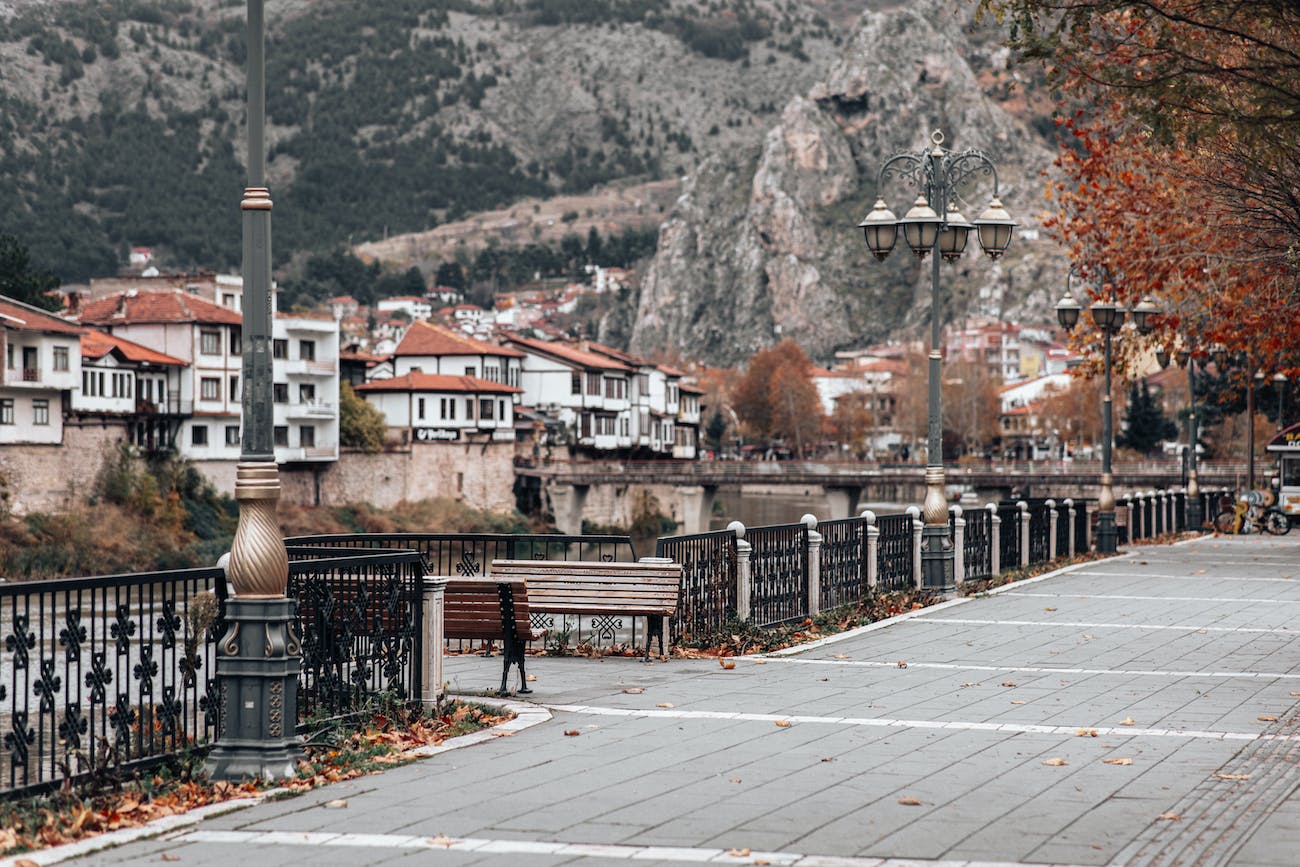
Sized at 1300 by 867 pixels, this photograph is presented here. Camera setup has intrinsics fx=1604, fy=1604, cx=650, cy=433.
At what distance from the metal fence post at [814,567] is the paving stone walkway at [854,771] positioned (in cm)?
208

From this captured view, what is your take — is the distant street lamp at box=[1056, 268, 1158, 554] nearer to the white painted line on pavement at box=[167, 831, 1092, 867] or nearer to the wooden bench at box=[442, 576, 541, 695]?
the wooden bench at box=[442, 576, 541, 695]

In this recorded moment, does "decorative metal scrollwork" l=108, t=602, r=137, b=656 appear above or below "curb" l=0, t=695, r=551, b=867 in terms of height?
above

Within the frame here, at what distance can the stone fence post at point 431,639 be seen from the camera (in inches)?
Answer: 439

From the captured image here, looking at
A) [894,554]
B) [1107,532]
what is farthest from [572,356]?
[894,554]

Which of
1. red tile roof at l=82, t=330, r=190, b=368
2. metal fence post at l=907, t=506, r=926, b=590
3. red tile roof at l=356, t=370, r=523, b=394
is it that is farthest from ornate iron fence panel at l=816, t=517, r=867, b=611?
red tile roof at l=356, t=370, r=523, b=394

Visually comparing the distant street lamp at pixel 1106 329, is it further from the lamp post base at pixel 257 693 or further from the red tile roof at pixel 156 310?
the red tile roof at pixel 156 310

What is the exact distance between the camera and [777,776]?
9.00 metres

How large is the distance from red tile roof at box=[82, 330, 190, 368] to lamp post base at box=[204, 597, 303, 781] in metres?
64.3

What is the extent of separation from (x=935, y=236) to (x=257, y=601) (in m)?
14.3

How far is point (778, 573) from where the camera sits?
687 inches

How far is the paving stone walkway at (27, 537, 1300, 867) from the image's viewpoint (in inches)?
286

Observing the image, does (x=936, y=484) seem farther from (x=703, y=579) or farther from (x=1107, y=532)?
(x=1107, y=532)

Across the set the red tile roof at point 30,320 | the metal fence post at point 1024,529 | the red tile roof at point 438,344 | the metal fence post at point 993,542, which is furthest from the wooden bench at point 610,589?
the red tile roof at point 438,344

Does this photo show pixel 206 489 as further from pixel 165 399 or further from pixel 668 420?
pixel 668 420
